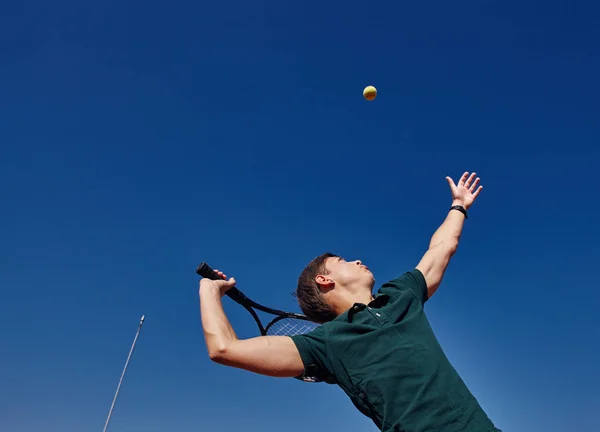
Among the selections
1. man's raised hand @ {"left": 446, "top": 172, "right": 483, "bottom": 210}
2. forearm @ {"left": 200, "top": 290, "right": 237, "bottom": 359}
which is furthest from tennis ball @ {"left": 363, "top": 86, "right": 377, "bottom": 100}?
forearm @ {"left": 200, "top": 290, "right": 237, "bottom": 359}

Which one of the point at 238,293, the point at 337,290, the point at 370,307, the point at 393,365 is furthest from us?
the point at 238,293

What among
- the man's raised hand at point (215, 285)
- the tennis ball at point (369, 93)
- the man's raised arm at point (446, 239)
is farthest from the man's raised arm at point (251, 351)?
the tennis ball at point (369, 93)

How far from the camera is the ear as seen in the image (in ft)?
14.4

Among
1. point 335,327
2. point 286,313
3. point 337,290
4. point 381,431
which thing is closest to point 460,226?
point 337,290

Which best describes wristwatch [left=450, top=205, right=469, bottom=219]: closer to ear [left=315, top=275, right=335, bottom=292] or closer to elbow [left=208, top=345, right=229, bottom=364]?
ear [left=315, top=275, right=335, bottom=292]

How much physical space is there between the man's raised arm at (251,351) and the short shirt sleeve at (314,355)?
0.05m

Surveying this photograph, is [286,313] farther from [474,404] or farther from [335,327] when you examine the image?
[474,404]

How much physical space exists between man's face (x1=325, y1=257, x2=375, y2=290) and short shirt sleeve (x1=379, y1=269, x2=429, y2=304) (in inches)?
9.2

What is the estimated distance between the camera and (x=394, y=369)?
3250mm

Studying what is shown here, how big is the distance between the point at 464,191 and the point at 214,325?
3.08 m

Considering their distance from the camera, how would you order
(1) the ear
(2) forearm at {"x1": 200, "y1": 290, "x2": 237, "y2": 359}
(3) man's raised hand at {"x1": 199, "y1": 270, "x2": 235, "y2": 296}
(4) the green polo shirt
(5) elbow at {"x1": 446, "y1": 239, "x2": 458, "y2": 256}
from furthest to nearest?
(5) elbow at {"x1": 446, "y1": 239, "x2": 458, "y2": 256} → (1) the ear → (3) man's raised hand at {"x1": 199, "y1": 270, "x2": 235, "y2": 296} → (2) forearm at {"x1": 200, "y1": 290, "x2": 237, "y2": 359} → (4) the green polo shirt

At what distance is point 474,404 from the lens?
3227 mm

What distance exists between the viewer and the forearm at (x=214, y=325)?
3.20 meters

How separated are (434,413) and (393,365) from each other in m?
0.37
